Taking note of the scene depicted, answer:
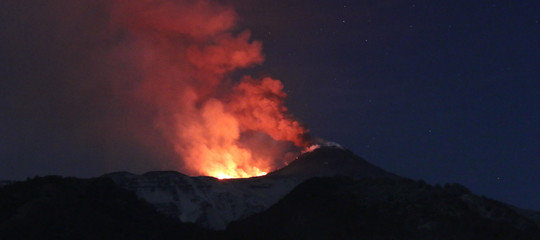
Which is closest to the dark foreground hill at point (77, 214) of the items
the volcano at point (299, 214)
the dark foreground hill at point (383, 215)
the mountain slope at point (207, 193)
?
the volcano at point (299, 214)

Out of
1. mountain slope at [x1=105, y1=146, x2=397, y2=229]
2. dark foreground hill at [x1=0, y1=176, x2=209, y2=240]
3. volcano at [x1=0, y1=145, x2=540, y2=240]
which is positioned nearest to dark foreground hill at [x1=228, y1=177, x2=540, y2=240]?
volcano at [x1=0, y1=145, x2=540, y2=240]

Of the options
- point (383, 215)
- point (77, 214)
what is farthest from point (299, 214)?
point (77, 214)

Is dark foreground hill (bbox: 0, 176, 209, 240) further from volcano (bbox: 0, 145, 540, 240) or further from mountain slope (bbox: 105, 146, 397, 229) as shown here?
mountain slope (bbox: 105, 146, 397, 229)

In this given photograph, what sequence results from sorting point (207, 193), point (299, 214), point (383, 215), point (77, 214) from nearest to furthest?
point (77, 214)
point (383, 215)
point (299, 214)
point (207, 193)

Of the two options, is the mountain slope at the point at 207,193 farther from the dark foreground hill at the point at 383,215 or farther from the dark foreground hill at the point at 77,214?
the dark foreground hill at the point at 77,214

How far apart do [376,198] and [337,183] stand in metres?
9.06

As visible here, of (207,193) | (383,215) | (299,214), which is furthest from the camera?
(207,193)

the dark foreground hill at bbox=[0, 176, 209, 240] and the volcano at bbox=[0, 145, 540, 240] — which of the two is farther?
the volcano at bbox=[0, 145, 540, 240]

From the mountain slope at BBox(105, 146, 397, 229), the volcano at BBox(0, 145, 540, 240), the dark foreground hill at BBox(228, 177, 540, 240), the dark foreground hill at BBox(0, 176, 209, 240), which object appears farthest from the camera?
the mountain slope at BBox(105, 146, 397, 229)

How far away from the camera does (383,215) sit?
82938 mm

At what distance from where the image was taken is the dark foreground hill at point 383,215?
257 ft

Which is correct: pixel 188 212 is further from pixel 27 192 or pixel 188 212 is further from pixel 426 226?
pixel 426 226

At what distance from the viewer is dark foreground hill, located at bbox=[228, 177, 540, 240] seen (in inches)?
3086

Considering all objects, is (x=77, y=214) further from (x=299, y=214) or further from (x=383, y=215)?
(x=383, y=215)
